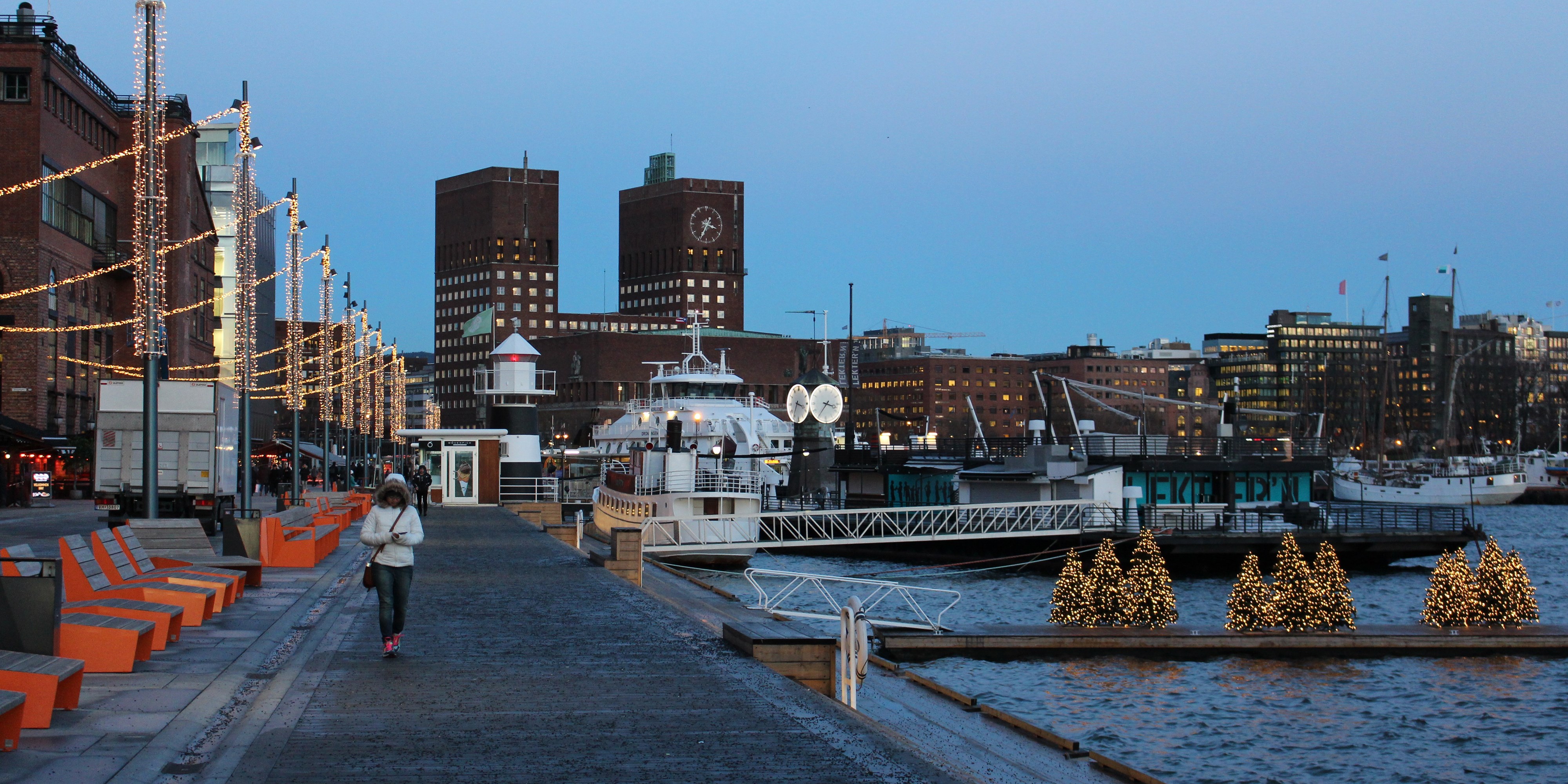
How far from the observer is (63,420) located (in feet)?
200

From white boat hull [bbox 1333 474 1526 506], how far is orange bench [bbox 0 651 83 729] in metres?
114

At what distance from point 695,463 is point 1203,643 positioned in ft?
77.9

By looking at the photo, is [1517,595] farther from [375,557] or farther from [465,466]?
[465,466]

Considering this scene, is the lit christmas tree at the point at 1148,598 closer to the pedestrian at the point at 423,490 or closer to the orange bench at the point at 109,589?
the orange bench at the point at 109,589

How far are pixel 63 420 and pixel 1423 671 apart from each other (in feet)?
181

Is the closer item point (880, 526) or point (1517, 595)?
point (1517, 595)

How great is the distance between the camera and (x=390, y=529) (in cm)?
1342

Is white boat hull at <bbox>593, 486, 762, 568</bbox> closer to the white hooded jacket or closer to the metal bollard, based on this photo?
the white hooded jacket

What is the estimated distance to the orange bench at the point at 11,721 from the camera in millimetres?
8320

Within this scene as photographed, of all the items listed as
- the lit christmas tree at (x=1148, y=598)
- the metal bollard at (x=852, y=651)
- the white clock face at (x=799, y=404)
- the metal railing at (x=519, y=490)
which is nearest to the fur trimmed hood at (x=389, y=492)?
the metal bollard at (x=852, y=651)

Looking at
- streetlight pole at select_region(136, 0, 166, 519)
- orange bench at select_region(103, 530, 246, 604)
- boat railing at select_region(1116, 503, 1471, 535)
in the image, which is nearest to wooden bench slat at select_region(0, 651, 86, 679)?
orange bench at select_region(103, 530, 246, 604)

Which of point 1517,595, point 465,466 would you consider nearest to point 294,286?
point 465,466

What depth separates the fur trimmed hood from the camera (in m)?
13.4

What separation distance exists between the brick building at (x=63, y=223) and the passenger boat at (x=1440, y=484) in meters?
86.9
